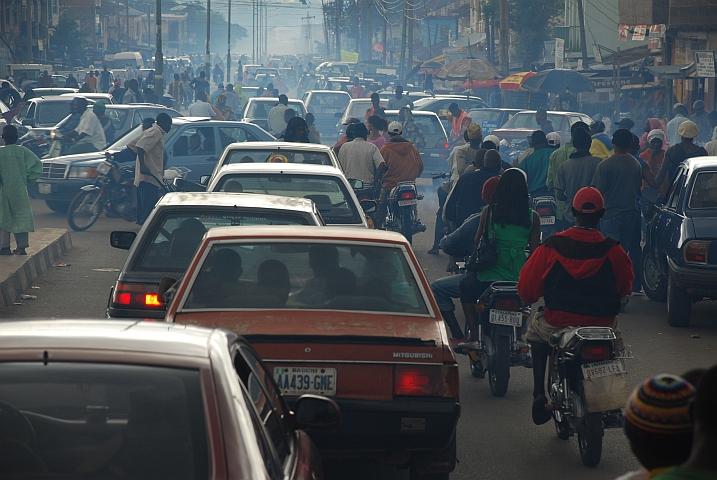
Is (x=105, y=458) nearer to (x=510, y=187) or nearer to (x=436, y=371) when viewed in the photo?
(x=436, y=371)

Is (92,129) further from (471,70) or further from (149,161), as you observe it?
(471,70)

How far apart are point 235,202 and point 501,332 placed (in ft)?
6.68

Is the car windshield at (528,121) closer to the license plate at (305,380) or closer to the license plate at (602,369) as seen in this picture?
the license plate at (602,369)

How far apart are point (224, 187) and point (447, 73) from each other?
1128 inches

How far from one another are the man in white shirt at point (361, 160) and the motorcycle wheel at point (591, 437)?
880 cm

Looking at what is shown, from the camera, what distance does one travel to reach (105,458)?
305cm

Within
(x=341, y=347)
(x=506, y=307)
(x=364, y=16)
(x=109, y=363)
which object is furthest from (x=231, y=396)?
(x=364, y=16)

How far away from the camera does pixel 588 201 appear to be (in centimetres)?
650

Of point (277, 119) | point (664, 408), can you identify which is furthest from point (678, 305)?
point (277, 119)

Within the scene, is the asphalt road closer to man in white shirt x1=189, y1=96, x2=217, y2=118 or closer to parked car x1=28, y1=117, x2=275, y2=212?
parked car x1=28, y1=117, x2=275, y2=212

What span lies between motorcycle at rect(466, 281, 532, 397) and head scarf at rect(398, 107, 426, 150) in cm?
1607

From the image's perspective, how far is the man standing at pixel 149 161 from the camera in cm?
1644

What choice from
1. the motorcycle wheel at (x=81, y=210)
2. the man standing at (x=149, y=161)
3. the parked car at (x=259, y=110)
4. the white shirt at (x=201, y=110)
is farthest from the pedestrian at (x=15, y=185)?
the parked car at (x=259, y=110)

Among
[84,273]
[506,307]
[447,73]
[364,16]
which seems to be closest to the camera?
[506,307]
